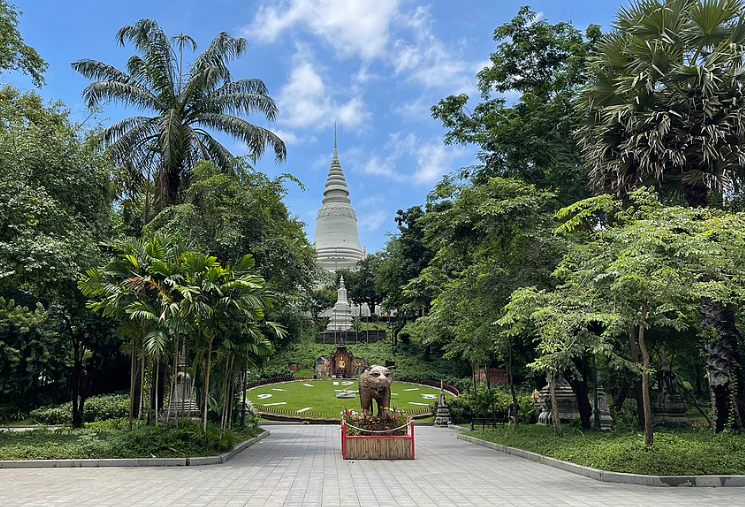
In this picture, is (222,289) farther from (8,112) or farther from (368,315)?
(368,315)

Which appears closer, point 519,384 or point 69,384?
point 69,384

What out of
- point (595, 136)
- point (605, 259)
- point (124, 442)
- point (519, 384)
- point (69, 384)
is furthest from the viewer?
point (519, 384)

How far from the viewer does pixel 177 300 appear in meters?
12.9

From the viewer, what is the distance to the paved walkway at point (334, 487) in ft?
26.6

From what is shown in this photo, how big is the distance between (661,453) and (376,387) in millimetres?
6846

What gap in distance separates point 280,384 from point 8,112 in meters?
29.3

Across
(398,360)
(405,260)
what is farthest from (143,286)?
(398,360)

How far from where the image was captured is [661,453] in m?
10.5

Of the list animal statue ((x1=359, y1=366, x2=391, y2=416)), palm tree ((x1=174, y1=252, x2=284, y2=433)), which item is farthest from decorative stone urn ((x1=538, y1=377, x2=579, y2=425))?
palm tree ((x1=174, y1=252, x2=284, y2=433))

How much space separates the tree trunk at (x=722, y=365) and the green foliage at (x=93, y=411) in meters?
21.2

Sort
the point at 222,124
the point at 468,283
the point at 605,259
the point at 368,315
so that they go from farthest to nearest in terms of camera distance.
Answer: the point at 368,315, the point at 222,124, the point at 468,283, the point at 605,259

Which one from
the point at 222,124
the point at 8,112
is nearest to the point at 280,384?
the point at 222,124

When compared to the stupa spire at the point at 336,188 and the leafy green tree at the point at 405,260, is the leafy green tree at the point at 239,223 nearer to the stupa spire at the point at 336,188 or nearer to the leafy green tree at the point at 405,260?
the leafy green tree at the point at 405,260

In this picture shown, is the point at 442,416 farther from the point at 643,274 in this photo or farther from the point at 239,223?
the point at 643,274
